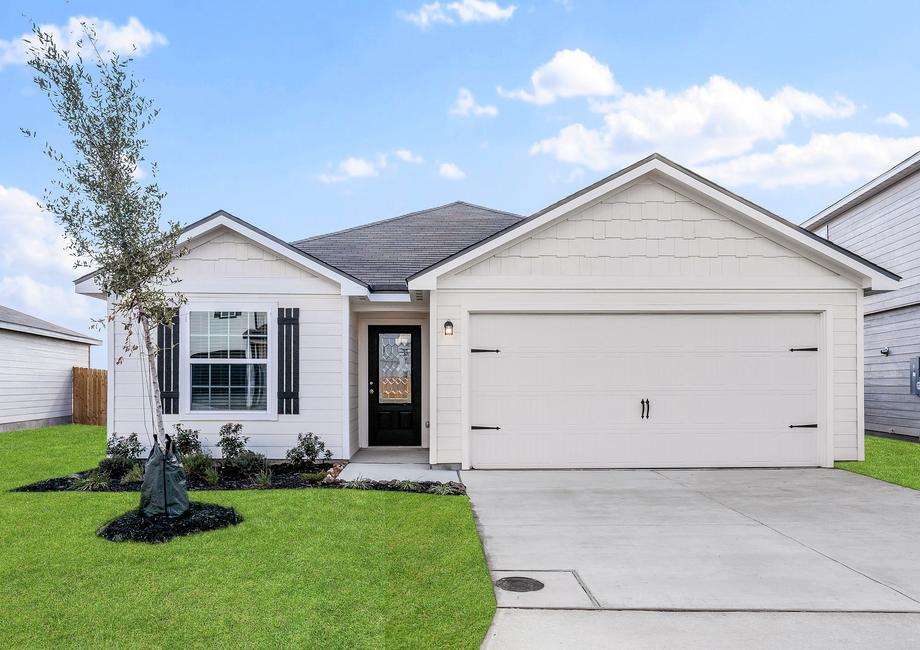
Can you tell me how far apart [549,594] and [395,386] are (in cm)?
764

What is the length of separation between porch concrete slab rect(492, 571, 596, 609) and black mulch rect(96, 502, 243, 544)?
2888 mm

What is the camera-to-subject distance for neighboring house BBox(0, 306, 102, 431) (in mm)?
16469

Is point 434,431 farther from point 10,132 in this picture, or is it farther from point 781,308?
point 10,132

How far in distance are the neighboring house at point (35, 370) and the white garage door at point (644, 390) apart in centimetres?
1394

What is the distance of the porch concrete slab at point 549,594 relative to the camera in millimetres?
3879

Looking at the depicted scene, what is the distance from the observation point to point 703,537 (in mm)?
5508

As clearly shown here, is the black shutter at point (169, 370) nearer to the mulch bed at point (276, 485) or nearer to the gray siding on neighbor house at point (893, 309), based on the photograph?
the mulch bed at point (276, 485)

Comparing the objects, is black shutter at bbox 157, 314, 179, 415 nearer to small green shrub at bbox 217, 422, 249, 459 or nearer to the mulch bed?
small green shrub at bbox 217, 422, 249, 459

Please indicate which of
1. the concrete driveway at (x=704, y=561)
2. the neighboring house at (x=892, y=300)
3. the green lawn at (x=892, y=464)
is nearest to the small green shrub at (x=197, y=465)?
the concrete driveway at (x=704, y=561)

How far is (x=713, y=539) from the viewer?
5441 millimetres

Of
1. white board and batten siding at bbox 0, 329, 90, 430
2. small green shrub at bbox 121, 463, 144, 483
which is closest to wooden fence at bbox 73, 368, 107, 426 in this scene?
white board and batten siding at bbox 0, 329, 90, 430

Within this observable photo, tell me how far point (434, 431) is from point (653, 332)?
11.4 feet

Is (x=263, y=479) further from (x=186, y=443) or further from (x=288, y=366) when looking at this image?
(x=288, y=366)

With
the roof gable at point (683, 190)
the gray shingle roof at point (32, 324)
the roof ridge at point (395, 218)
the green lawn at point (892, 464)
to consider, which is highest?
the roof ridge at point (395, 218)
